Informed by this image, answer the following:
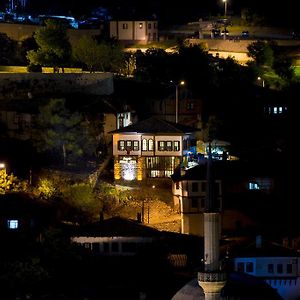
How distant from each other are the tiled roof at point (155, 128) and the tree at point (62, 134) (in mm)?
645

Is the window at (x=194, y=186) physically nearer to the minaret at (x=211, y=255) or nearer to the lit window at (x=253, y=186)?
the lit window at (x=253, y=186)

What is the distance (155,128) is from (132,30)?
614 inches

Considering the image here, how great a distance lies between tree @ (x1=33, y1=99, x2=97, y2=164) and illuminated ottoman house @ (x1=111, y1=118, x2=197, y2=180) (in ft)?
2.01

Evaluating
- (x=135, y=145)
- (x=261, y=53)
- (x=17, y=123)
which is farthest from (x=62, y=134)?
(x=261, y=53)

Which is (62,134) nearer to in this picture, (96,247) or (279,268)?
(96,247)

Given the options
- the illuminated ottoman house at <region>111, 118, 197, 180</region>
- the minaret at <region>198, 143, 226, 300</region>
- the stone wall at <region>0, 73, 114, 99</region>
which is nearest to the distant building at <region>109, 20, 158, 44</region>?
the stone wall at <region>0, 73, 114, 99</region>

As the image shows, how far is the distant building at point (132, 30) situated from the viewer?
48.6 metres

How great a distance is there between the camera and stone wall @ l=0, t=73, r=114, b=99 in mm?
36688

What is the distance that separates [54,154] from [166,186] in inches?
101

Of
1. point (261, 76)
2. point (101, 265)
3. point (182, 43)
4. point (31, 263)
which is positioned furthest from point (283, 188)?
point (182, 43)

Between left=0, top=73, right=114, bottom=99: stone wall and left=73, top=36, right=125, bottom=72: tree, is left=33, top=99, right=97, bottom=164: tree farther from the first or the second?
left=73, top=36, right=125, bottom=72: tree

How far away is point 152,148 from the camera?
109 ft

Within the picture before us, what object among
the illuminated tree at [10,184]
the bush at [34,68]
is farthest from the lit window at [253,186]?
the bush at [34,68]

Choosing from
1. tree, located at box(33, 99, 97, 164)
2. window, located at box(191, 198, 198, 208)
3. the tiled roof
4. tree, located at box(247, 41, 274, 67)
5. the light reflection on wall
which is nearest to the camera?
window, located at box(191, 198, 198, 208)
